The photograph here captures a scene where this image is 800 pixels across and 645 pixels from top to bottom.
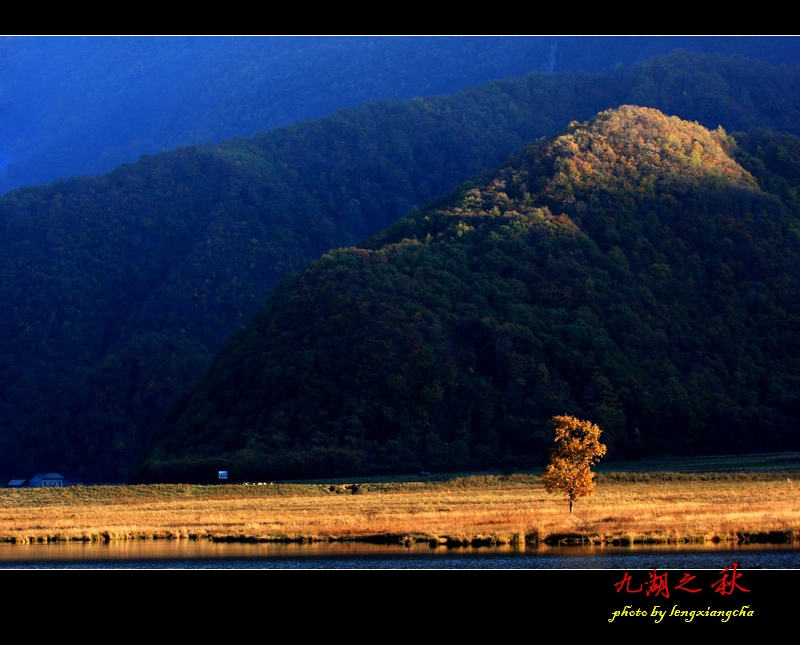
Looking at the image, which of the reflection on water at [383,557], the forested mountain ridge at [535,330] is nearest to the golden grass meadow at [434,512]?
A: the reflection on water at [383,557]

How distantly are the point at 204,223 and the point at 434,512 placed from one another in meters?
118

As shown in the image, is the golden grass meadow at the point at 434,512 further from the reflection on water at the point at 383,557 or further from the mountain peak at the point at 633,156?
the mountain peak at the point at 633,156

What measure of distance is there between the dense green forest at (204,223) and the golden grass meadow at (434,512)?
46252 millimetres

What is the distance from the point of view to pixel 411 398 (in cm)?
8906

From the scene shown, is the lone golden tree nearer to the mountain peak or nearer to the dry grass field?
the dry grass field

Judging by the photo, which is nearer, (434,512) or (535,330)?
(434,512)

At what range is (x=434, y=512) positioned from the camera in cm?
4794

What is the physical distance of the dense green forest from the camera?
120500 millimetres

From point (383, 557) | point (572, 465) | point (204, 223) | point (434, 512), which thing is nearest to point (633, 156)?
point (204, 223)

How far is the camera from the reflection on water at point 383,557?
32.1 metres

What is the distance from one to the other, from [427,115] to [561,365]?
101 m

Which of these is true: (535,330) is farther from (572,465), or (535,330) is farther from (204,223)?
(204,223)

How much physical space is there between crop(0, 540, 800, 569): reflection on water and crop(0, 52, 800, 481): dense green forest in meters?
69.5

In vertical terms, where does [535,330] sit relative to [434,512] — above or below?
above
